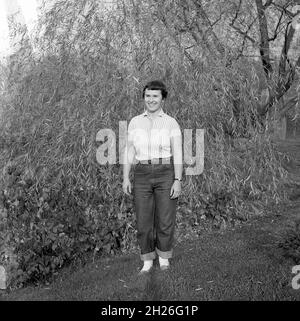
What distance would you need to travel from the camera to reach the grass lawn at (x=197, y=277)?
3.75 meters

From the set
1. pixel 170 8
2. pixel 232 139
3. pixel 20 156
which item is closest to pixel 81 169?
pixel 20 156

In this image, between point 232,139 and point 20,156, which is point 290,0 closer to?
point 232,139

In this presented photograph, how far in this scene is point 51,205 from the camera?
207 inches

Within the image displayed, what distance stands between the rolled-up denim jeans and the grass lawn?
0.24 m

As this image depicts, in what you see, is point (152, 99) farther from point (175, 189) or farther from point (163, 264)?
point (163, 264)

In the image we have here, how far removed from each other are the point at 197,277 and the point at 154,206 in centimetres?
69

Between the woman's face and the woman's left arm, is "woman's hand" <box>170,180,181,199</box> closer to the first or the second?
the woman's left arm

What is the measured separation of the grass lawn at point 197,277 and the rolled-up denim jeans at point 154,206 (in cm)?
24

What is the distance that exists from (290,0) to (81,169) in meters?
4.11

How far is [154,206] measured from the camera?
4.12m

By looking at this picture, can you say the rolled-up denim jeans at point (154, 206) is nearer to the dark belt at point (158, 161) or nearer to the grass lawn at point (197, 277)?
the dark belt at point (158, 161)

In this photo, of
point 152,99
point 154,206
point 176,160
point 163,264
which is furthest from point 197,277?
point 152,99

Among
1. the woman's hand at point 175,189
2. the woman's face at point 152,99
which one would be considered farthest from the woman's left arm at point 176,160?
the woman's face at point 152,99

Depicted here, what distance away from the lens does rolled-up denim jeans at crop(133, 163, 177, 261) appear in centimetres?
394
